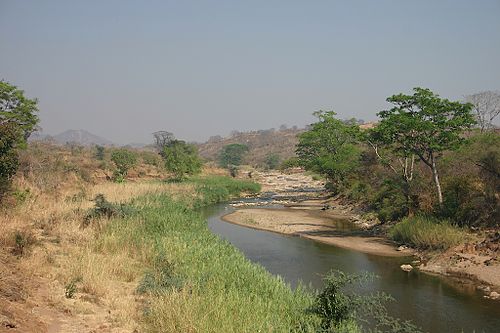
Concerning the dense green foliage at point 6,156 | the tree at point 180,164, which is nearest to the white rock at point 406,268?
the dense green foliage at point 6,156

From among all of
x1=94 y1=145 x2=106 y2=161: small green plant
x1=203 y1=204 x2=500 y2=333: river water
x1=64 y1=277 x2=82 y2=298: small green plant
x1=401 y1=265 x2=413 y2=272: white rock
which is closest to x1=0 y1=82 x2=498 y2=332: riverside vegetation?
x1=64 y1=277 x2=82 y2=298: small green plant

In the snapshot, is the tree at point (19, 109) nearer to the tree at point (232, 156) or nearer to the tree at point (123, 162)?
the tree at point (123, 162)

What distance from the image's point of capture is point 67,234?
55.3 feet

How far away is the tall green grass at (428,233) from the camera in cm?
2162

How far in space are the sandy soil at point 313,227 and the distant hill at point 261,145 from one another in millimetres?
87817

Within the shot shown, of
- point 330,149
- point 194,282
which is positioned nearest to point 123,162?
point 330,149

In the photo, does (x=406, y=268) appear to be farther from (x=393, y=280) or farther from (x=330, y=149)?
(x=330, y=149)

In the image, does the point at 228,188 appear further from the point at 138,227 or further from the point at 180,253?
the point at 180,253

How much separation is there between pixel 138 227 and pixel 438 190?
16.8m

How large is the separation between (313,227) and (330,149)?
22.5 metres

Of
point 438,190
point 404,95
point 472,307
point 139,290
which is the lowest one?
point 472,307

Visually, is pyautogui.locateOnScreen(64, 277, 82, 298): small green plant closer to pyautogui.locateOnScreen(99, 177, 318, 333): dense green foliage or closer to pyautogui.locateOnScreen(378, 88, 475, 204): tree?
pyautogui.locateOnScreen(99, 177, 318, 333): dense green foliage

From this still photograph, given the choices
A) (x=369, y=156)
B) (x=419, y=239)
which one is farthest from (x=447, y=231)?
(x=369, y=156)

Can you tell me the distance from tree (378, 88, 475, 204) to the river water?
23.6ft
